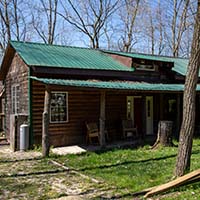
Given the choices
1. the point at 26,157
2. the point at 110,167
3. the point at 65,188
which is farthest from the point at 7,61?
the point at 65,188

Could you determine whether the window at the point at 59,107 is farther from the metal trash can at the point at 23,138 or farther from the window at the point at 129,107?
the window at the point at 129,107

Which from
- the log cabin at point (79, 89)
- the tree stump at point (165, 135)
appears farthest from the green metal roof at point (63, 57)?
the tree stump at point (165, 135)

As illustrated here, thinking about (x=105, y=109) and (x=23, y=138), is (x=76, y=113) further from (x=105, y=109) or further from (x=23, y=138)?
Result: (x=23, y=138)

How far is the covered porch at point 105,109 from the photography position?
12195mm

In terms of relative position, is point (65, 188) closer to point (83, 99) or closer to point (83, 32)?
point (83, 99)

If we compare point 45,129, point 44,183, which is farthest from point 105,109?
point 44,183

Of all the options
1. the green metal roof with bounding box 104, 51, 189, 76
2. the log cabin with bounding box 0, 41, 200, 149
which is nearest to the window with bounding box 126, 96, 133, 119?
the log cabin with bounding box 0, 41, 200, 149

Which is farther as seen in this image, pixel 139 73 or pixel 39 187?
pixel 139 73

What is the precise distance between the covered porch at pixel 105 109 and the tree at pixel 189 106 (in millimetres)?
5182

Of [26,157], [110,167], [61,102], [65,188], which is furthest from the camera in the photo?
[61,102]

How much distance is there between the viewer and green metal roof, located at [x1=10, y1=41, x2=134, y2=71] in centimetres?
1337

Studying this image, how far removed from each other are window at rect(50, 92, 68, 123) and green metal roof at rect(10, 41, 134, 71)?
1.34m

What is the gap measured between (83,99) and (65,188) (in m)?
7.60

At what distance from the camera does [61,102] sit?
1365 centimetres
